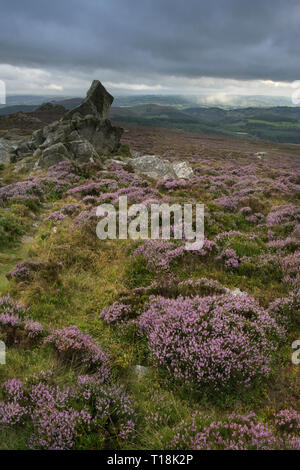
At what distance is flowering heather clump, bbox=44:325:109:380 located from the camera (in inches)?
186

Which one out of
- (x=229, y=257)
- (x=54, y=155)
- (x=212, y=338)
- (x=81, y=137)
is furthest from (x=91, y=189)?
(x=212, y=338)

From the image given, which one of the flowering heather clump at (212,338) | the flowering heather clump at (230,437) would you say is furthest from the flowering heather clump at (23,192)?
the flowering heather clump at (230,437)

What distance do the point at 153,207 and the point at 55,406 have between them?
938 cm

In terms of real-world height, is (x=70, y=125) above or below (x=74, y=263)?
above

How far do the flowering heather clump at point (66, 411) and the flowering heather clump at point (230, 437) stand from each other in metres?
0.73

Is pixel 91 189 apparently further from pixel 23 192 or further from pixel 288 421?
pixel 288 421

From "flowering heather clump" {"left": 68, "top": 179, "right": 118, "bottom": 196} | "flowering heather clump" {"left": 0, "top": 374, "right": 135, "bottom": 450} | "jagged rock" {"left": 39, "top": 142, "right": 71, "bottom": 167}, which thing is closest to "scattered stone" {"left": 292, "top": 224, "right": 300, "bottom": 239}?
"flowering heather clump" {"left": 0, "top": 374, "right": 135, "bottom": 450}

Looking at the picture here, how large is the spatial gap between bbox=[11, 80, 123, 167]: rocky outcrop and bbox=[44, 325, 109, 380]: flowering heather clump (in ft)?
64.0

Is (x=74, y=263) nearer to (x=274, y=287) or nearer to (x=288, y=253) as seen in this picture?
(x=274, y=287)

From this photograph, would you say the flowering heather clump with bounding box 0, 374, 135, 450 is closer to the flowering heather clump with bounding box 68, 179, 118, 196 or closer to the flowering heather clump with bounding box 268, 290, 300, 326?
the flowering heather clump with bounding box 268, 290, 300, 326

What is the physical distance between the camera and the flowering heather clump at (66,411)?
3.37 m

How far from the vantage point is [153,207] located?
481 inches

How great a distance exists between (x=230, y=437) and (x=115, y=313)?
130 inches
